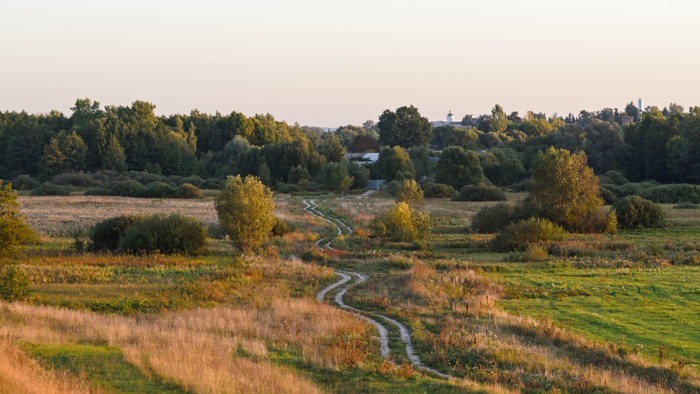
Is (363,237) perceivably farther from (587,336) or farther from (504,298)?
(587,336)

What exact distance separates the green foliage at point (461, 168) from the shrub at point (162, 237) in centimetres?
7288

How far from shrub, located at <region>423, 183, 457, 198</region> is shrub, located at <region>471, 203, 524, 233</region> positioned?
41.7 m

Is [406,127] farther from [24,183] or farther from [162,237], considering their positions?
[162,237]

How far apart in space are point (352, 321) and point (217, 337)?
5.70 m

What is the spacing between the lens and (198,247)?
45.7 m

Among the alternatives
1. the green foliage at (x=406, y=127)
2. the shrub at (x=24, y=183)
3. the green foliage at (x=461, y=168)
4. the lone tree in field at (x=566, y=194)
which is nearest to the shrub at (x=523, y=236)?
the lone tree in field at (x=566, y=194)

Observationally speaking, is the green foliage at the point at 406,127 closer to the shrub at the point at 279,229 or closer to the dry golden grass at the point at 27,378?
the shrub at the point at 279,229

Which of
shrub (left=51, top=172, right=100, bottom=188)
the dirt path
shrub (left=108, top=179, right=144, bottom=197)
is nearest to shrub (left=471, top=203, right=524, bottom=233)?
the dirt path

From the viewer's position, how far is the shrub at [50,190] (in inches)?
4359

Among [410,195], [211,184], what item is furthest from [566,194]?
[211,184]

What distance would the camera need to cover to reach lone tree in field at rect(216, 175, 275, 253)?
1870 inches

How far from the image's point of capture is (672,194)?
3770 inches

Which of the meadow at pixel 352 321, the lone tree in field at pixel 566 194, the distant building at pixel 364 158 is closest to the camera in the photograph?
the meadow at pixel 352 321

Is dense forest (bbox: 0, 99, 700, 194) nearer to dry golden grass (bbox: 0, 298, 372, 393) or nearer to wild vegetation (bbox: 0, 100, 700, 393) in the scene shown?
wild vegetation (bbox: 0, 100, 700, 393)
